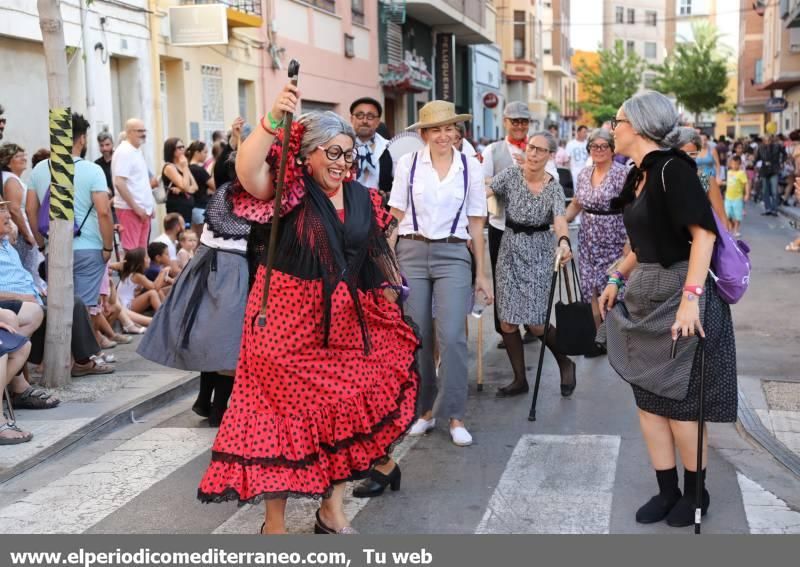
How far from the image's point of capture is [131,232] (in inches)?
438

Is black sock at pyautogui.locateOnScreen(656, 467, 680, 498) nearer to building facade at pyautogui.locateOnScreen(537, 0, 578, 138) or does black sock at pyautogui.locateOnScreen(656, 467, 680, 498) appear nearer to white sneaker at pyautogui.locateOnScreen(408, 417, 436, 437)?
white sneaker at pyautogui.locateOnScreen(408, 417, 436, 437)

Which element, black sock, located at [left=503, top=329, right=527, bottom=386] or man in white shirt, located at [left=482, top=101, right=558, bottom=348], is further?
man in white shirt, located at [left=482, top=101, right=558, bottom=348]

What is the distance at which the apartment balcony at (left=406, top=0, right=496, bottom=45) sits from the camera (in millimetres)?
31156

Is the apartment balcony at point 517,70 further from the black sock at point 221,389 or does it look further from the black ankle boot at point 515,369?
the black sock at point 221,389

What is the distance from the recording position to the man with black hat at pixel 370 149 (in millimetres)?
7586

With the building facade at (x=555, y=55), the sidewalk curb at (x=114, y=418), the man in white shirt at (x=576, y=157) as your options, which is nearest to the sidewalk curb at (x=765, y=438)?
the sidewalk curb at (x=114, y=418)

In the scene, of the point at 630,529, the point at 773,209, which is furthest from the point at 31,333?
the point at 773,209

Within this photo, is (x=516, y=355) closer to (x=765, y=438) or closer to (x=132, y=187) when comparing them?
(x=765, y=438)

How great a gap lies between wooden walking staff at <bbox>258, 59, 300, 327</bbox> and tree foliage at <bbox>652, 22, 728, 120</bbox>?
65335 mm

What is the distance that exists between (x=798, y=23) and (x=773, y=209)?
14.9 metres

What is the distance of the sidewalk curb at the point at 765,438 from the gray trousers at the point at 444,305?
1710mm

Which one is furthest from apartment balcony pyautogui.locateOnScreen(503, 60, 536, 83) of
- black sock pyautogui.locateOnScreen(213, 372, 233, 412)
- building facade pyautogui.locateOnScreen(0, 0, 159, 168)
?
black sock pyautogui.locateOnScreen(213, 372, 233, 412)

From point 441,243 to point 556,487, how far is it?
1.67 meters

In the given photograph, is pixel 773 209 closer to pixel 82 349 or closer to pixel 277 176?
pixel 82 349
